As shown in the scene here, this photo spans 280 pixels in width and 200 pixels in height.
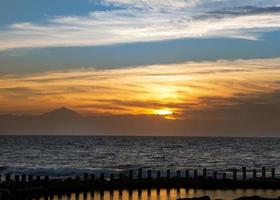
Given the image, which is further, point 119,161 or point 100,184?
point 119,161

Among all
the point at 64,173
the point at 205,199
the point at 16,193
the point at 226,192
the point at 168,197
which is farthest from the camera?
the point at 64,173

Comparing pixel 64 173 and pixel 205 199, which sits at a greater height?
pixel 205 199

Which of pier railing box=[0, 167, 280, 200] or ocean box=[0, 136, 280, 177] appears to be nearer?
pier railing box=[0, 167, 280, 200]

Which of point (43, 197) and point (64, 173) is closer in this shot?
point (43, 197)

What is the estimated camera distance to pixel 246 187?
42750 millimetres

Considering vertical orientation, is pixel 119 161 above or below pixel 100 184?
below

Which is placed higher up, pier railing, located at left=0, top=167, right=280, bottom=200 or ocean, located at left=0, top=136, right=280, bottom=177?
pier railing, located at left=0, top=167, right=280, bottom=200

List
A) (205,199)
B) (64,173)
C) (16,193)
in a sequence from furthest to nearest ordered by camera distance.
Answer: (64,173)
(16,193)
(205,199)

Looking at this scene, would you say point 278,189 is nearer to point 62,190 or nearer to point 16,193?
point 62,190

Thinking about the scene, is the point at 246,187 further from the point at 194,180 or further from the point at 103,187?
the point at 103,187

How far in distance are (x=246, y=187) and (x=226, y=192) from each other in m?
3.07

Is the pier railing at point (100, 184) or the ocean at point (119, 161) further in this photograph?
the ocean at point (119, 161)

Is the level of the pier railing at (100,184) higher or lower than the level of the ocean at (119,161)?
higher

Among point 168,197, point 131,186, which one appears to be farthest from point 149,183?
point 168,197
